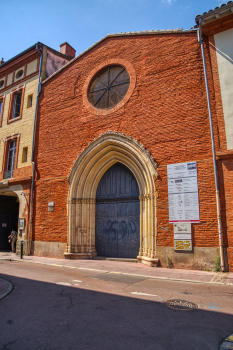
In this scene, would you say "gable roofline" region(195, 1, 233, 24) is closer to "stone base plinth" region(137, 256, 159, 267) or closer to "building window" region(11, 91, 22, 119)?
"stone base plinth" region(137, 256, 159, 267)

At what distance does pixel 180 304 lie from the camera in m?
5.11

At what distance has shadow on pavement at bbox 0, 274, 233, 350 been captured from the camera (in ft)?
11.2

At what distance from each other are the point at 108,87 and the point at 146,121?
3.27m

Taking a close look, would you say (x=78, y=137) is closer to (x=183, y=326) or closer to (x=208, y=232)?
(x=208, y=232)

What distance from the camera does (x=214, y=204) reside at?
9008 mm

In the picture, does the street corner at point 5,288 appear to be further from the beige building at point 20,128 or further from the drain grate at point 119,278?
the beige building at point 20,128

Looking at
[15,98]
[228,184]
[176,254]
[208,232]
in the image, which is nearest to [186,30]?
[228,184]

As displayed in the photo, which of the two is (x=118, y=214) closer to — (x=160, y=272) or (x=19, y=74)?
(x=160, y=272)

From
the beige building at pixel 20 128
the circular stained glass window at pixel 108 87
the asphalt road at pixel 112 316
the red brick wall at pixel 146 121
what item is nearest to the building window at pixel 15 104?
the beige building at pixel 20 128

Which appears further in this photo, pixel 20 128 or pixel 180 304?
pixel 20 128

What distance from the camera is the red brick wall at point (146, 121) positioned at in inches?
383

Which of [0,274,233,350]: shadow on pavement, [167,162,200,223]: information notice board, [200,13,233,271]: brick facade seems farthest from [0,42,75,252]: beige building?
[200,13,233,271]: brick facade

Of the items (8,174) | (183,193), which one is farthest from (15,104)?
(183,193)

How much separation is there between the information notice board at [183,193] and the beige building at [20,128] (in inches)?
318
